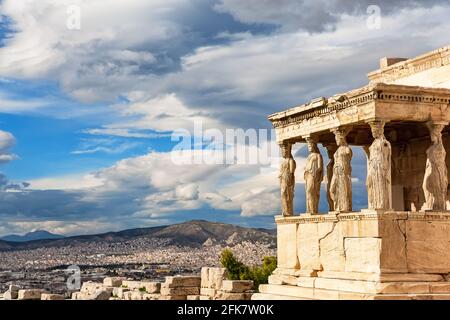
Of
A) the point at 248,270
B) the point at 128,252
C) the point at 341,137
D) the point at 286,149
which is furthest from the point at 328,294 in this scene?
the point at 128,252

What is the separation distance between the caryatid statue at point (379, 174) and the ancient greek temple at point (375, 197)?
17 mm

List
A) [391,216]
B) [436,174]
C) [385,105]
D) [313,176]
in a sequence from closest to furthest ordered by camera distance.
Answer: [391,216]
[385,105]
[436,174]
[313,176]

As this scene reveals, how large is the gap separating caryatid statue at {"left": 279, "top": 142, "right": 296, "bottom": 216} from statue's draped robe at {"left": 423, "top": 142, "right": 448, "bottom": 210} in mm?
3281

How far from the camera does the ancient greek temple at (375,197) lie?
42.8ft

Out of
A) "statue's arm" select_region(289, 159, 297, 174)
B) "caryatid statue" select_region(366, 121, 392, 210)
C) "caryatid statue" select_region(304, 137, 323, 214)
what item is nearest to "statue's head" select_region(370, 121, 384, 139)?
"caryatid statue" select_region(366, 121, 392, 210)

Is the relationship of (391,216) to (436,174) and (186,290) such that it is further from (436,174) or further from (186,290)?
(186,290)

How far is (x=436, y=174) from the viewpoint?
13641 mm

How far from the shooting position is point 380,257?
12.9 meters

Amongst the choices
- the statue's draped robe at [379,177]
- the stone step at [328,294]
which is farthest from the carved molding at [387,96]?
the stone step at [328,294]

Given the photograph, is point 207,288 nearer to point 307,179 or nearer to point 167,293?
point 167,293

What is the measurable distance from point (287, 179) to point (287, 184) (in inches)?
4.1

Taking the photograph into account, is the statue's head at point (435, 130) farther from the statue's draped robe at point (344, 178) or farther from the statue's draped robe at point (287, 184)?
the statue's draped robe at point (287, 184)

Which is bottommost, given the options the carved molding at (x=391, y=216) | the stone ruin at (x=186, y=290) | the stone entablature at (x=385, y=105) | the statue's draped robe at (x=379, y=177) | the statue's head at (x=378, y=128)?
the stone ruin at (x=186, y=290)
